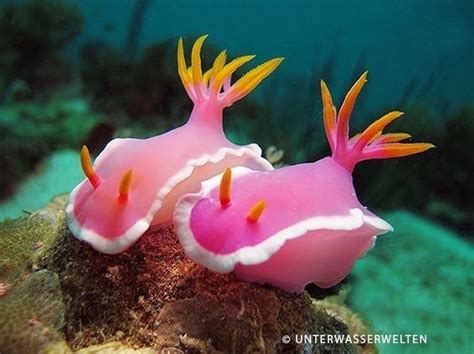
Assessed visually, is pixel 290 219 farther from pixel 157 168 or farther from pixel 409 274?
pixel 409 274

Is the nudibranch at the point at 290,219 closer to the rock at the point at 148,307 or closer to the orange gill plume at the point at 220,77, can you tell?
the rock at the point at 148,307

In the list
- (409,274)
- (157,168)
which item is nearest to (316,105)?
(409,274)

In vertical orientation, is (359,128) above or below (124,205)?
below

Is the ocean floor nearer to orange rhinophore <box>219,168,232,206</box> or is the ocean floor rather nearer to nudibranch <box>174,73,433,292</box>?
nudibranch <box>174,73,433,292</box>

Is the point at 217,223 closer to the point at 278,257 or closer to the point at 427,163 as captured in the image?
the point at 278,257

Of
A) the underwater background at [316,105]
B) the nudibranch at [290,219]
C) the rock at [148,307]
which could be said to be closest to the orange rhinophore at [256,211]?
the nudibranch at [290,219]

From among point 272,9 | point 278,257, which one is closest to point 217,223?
point 278,257
